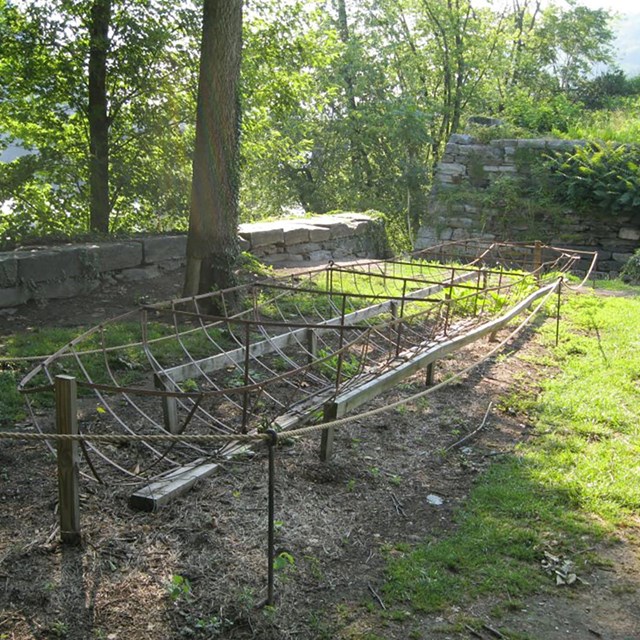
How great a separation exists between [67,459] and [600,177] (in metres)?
12.0

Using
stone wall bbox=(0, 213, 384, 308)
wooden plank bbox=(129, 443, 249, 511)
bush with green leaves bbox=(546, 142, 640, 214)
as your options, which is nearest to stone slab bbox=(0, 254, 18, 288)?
stone wall bbox=(0, 213, 384, 308)

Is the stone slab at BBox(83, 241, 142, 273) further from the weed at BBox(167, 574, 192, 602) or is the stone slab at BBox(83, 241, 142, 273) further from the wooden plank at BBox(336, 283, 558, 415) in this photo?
the weed at BBox(167, 574, 192, 602)

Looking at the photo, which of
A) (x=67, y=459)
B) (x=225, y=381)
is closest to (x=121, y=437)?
(x=67, y=459)

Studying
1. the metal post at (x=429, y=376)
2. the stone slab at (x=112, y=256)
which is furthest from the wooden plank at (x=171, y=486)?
the stone slab at (x=112, y=256)

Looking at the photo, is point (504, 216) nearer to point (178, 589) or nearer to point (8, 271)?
point (8, 271)

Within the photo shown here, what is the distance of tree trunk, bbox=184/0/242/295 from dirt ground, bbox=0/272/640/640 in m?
2.81

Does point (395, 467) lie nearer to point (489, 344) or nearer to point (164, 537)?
point (164, 537)

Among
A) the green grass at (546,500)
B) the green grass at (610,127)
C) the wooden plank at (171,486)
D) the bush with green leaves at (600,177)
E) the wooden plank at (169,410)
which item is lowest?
the green grass at (546,500)

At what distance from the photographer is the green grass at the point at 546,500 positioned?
311 cm

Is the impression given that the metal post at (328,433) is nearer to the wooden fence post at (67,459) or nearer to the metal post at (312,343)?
the metal post at (312,343)

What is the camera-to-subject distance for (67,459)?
295 cm

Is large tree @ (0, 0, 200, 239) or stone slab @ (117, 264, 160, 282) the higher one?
large tree @ (0, 0, 200, 239)

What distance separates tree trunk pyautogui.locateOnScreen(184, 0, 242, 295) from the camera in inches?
253

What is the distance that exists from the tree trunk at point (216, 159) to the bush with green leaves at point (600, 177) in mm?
8194
